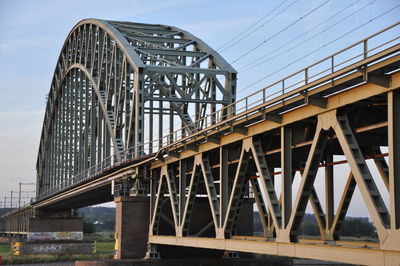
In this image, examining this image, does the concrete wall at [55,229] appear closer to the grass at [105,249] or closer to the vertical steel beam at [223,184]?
the grass at [105,249]

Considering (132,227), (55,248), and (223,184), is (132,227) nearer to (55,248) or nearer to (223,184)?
(223,184)

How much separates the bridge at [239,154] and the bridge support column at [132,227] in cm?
7

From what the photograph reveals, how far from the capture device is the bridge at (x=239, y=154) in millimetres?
21125

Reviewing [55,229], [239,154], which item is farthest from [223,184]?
[55,229]

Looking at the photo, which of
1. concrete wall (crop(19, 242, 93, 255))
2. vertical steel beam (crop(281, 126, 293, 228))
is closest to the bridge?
vertical steel beam (crop(281, 126, 293, 228))

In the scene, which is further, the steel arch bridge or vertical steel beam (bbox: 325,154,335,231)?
the steel arch bridge

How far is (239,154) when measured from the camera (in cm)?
3428

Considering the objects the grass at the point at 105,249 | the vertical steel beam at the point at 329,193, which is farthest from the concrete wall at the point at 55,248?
the vertical steel beam at the point at 329,193

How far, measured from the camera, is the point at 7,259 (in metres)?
75.9

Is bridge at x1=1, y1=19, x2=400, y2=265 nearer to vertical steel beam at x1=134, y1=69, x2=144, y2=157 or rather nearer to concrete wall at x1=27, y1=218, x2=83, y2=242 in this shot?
vertical steel beam at x1=134, y1=69, x2=144, y2=157

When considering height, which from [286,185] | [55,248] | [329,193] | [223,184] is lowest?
[55,248]

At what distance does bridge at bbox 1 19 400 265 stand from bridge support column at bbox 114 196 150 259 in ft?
0.23

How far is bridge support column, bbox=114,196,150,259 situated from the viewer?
4553cm

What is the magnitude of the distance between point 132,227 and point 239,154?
552 inches
